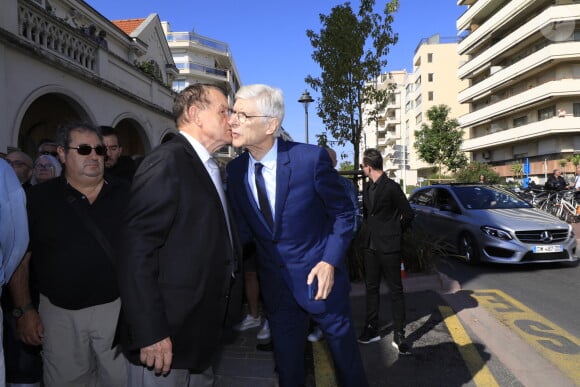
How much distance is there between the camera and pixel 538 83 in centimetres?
3916

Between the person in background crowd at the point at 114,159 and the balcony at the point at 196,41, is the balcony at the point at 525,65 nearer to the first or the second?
the balcony at the point at 196,41

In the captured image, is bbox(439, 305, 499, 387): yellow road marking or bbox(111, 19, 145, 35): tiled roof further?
bbox(111, 19, 145, 35): tiled roof

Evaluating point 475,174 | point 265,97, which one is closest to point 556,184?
point 265,97

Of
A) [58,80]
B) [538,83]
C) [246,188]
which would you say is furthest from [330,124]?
[538,83]

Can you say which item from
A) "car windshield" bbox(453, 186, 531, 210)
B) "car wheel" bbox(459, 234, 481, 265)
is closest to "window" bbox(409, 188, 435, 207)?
"car windshield" bbox(453, 186, 531, 210)

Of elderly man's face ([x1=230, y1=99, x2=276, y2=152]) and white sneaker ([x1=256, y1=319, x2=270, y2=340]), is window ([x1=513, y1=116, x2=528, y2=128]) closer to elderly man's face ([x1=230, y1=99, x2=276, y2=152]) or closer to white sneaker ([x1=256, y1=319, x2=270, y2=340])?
white sneaker ([x1=256, y1=319, x2=270, y2=340])

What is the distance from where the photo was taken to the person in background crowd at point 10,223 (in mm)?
1959

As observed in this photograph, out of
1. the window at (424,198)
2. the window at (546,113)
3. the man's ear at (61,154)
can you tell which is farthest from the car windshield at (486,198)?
the window at (546,113)

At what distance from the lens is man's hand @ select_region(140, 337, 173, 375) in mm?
1921

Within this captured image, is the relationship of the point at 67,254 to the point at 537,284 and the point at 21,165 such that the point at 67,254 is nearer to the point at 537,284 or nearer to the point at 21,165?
the point at 21,165

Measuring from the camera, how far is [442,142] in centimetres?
4772

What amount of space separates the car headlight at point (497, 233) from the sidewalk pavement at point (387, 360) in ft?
9.68

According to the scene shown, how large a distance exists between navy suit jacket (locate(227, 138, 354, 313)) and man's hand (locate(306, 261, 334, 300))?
0.04m

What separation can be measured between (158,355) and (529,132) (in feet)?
142
